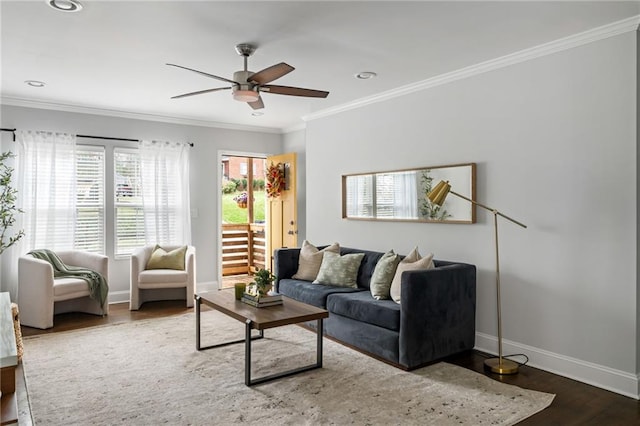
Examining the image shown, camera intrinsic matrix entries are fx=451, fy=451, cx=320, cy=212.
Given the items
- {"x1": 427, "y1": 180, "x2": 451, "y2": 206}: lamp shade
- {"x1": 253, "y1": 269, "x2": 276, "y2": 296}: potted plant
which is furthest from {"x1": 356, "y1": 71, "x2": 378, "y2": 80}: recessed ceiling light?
{"x1": 253, "y1": 269, "x2": 276, "y2": 296}: potted plant

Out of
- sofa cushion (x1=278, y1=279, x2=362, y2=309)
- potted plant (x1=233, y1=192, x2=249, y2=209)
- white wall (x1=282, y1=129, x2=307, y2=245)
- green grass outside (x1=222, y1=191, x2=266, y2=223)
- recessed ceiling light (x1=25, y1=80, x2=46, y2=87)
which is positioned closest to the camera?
sofa cushion (x1=278, y1=279, x2=362, y2=309)

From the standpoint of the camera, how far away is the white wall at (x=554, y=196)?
10.5ft

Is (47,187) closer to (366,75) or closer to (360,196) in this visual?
(360,196)

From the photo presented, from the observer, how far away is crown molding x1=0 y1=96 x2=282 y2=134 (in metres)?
5.46

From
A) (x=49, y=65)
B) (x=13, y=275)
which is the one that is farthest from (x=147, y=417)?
(x=13, y=275)

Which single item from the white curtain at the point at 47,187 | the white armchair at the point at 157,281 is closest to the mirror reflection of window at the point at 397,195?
the white armchair at the point at 157,281

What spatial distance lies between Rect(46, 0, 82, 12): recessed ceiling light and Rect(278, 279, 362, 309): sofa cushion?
121 inches

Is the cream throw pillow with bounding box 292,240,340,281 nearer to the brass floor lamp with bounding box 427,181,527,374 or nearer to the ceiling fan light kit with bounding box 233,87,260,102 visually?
the brass floor lamp with bounding box 427,181,527,374

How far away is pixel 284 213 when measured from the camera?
7.10 m

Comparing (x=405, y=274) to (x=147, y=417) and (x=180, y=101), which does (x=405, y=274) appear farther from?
(x=180, y=101)

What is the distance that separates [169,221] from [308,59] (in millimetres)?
3542

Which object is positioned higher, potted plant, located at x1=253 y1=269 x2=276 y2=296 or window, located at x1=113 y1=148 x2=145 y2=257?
window, located at x1=113 y1=148 x2=145 y2=257

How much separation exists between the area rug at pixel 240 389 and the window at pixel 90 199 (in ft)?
6.07

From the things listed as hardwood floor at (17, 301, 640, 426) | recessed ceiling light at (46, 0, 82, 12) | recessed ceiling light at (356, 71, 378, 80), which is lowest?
hardwood floor at (17, 301, 640, 426)
